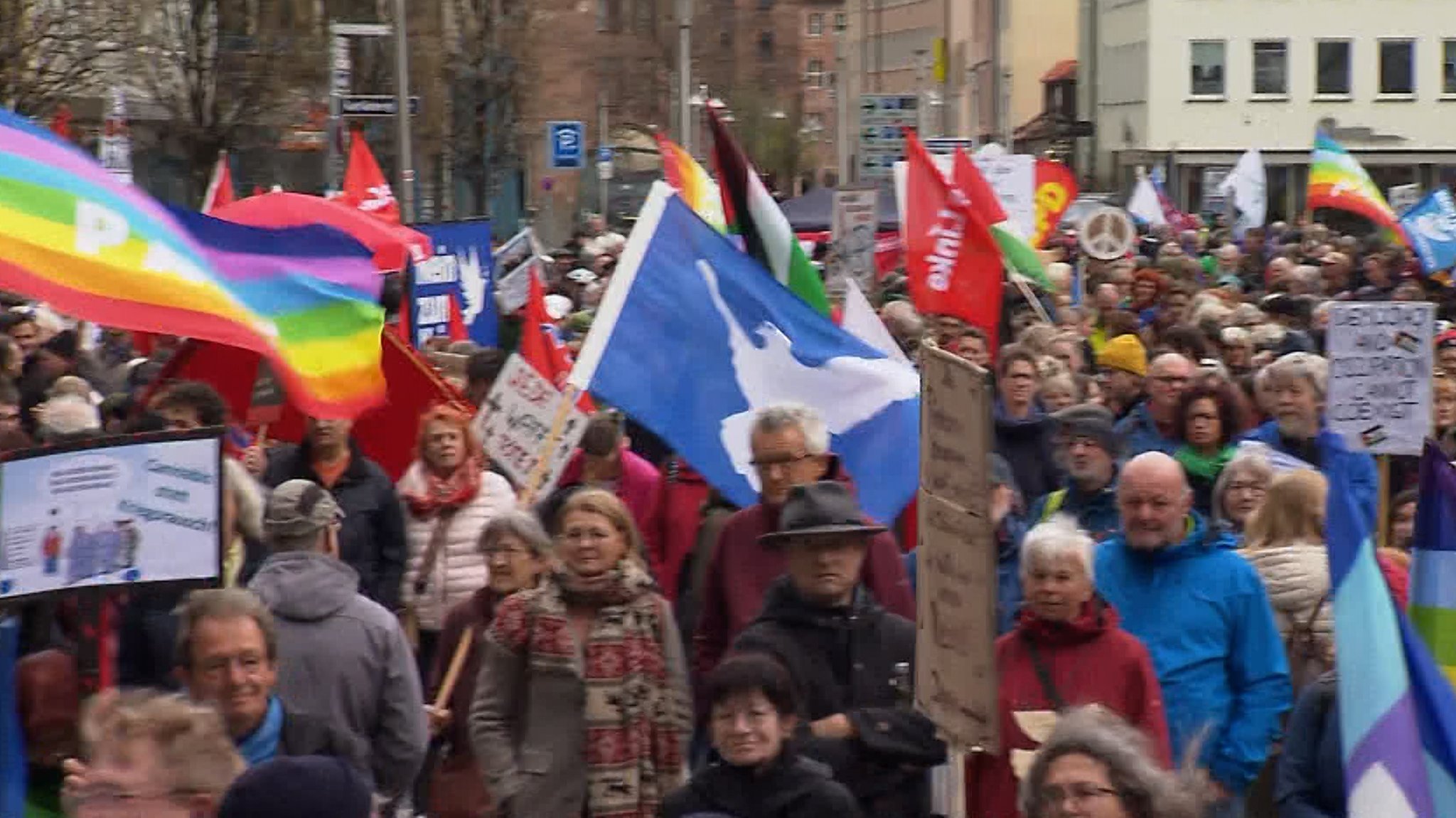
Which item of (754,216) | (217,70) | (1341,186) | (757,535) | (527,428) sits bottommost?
(757,535)

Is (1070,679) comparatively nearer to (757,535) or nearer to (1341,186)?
(757,535)

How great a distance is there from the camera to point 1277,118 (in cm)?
8062

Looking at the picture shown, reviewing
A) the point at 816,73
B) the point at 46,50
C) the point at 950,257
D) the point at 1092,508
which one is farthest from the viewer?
the point at 816,73

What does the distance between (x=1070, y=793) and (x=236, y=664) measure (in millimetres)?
2000

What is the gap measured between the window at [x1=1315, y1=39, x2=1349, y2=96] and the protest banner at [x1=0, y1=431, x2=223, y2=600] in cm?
7605

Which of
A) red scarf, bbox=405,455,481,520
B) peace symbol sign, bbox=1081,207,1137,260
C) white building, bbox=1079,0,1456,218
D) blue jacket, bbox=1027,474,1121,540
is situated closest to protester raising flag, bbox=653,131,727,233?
peace symbol sign, bbox=1081,207,1137,260

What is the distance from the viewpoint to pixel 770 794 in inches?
252

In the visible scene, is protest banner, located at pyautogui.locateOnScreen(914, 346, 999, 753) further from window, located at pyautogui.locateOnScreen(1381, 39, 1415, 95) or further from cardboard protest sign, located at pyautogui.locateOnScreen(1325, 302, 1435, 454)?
window, located at pyautogui.locateOnScreen(1381, 39, 1415, 95)

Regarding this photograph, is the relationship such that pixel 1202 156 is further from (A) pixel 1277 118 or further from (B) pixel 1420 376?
(B) pixel 1420 376

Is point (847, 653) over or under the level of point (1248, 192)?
under

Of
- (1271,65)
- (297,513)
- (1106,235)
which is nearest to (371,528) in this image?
(297,513)

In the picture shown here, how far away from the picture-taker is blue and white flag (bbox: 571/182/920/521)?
939cm

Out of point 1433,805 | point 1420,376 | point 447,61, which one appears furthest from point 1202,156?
point 1433,805

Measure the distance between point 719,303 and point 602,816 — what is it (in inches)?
103
